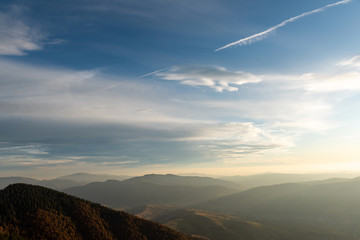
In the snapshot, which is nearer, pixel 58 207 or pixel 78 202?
pixel 58 207

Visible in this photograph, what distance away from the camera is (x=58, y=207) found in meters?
143

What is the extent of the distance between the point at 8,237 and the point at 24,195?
1647 inches

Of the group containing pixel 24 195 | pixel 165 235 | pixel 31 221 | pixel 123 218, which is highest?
pixel 24 195

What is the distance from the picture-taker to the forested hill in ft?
375

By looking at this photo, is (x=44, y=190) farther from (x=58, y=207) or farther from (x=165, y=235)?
(x=165, y=235)

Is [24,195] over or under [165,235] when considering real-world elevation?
over

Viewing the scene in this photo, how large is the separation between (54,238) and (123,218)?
190 ft

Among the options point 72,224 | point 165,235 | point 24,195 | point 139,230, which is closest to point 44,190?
point 24,195

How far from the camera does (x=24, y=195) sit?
138m

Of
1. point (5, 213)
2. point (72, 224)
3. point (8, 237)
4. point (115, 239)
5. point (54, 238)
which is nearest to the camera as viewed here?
point (8, 237)

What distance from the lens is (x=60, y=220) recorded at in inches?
5182

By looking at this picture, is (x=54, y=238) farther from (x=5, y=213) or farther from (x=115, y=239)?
(x=115, y=239)

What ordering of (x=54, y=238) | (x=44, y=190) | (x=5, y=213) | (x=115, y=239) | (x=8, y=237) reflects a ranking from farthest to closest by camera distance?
(x=44, y=190), (x=115, y=239), (x=5, y=213), (x=54, y=238), (x=8, y=237)

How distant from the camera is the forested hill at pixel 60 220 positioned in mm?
114250
